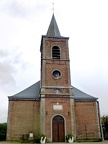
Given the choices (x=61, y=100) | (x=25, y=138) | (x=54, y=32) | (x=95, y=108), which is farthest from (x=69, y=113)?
(x=54, y=32)

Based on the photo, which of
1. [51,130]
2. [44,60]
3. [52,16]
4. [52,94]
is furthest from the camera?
[52,16]

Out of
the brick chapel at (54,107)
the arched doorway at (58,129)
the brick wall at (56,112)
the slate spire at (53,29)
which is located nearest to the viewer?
the arched doorway at (58,129)

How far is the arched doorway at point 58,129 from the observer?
2150 centimetres

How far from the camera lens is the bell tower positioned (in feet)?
71.4

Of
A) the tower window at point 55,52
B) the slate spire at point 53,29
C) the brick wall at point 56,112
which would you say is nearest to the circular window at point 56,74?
the tower window at point 55,52

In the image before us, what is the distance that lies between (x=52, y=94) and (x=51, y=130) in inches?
158

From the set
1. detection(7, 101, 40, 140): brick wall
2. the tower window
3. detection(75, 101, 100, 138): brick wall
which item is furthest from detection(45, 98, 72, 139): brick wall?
the tower window

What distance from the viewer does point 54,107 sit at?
2248cm

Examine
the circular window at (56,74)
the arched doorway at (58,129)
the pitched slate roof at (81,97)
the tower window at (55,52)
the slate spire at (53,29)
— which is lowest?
the arched doorway at (58,129)

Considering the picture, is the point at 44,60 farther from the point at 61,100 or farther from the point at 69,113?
the point at 69,113

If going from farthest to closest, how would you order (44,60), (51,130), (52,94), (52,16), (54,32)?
(52,16)
(54,32)
(44,60)
(52,94)
(51,130)

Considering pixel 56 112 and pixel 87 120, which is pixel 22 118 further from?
Result: pixel 87 120

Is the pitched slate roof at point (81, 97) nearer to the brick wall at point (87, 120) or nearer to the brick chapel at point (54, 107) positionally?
the brick chapel at point (54, 107)

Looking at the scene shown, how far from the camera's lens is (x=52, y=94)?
23016 millimetres
